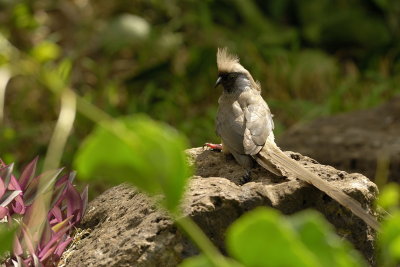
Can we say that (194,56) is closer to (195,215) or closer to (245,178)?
(245,178)

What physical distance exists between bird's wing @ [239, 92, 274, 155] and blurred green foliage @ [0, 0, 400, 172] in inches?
89.2

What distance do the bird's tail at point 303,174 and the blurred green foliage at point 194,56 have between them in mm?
3215

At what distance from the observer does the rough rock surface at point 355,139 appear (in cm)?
540

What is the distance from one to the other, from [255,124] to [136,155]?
10.9ft

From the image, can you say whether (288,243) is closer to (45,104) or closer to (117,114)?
(117,114)

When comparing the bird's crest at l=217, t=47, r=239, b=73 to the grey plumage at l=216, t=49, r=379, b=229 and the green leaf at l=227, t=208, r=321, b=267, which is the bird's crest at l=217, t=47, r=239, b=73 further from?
the green leaf at l=227, t=208, r=321, b=267

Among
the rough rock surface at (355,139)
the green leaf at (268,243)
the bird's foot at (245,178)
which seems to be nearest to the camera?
the green leaf at (268,243)

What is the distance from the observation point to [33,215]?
2.62 meters

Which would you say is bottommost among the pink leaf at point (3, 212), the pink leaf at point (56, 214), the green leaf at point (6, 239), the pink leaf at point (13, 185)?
the pink leaf at point (56, 214)

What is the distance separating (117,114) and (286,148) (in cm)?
209

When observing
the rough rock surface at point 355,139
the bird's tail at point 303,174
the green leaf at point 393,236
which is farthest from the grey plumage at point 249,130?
the green leaf at point 393,236

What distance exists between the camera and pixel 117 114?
740 centimetres

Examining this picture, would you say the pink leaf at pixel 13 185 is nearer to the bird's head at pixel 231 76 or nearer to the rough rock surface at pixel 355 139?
the bird's head at pixel 231 76

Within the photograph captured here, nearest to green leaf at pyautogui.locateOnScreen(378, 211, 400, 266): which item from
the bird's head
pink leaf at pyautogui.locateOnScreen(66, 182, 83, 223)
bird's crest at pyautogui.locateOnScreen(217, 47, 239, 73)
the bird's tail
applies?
the bird's tail
